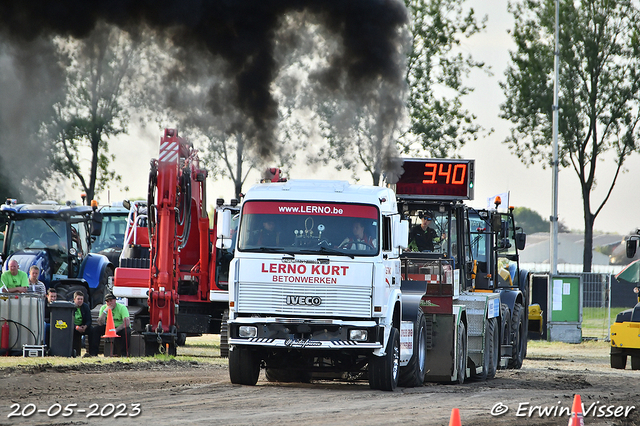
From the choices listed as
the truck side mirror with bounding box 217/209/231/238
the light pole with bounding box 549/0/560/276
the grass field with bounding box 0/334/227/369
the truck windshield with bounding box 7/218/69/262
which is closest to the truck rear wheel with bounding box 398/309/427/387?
the truck side mirror with bounding box 217/209/231/238

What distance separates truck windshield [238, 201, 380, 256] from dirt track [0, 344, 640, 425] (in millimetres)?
2070

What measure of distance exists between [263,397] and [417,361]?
352cm

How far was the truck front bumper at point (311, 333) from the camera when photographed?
44.8 ft

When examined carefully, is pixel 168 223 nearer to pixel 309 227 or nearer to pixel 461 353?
pixel 309 227

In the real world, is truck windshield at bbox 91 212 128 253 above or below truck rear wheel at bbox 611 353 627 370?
above

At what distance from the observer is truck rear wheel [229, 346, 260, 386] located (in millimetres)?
14398

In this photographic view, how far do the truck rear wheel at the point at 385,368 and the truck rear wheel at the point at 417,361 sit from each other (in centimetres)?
114

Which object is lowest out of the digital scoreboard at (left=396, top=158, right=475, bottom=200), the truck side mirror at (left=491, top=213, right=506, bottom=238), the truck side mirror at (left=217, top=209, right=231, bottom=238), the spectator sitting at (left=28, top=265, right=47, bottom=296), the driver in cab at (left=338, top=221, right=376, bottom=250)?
the spectator sitting at (left=28, top=265, right=47, bottom=296)

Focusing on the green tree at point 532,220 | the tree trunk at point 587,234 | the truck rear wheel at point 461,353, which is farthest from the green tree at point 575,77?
the green tree at point 532,220

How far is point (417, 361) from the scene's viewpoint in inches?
625

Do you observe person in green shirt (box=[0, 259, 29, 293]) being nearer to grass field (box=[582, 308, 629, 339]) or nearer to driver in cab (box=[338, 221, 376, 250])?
driver in cab (box=[338, 221, 376, 250])

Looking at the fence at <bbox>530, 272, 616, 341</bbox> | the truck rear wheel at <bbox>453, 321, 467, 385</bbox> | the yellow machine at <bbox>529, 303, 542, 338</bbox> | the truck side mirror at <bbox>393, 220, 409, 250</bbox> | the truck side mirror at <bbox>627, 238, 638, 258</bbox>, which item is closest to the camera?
the truck side mirror at <bbox>393, 220, 409, 250</bbox>

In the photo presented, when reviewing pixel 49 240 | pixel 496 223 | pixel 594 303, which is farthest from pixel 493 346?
pixel 594 303

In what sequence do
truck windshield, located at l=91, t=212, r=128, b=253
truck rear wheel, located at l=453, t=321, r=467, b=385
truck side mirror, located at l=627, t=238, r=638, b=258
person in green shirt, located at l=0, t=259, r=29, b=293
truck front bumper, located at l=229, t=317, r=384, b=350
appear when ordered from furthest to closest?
truck windshield, located at l=91, t=212, r=128, b=253, truck side mirror, located at l=627, t=238, r=638, b=258, person in green shirt, located at l=0, t=259, r=29, b=293, truck rear wheel, located at l=453, t=321, r=467, b=385, truck front bumper, located at l=229, t=317, r=384, b=350
